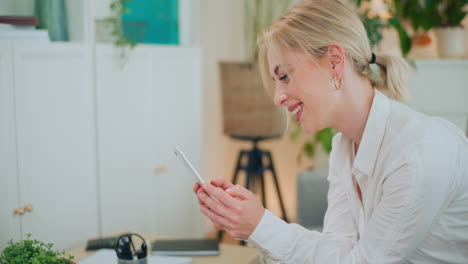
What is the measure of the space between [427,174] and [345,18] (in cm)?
44

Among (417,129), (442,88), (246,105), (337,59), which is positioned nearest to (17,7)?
(337,59)

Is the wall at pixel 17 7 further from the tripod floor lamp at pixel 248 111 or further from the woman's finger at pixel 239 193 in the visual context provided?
the tripod floor lamp at pixel 248 111

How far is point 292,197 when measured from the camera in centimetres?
409

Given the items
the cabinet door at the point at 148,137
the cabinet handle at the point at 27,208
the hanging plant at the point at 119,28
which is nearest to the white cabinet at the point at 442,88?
the cabinet door at the point at 148,137

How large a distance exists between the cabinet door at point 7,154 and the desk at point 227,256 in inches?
7.7

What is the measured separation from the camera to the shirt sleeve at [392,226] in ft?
4.09

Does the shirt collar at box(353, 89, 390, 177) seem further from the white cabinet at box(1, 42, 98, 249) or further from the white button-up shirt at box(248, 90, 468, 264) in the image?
the white cabinet at box(1, 42, 98, 249)

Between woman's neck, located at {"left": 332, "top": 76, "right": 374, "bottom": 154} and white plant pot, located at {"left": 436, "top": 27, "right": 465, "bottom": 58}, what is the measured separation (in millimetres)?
1726

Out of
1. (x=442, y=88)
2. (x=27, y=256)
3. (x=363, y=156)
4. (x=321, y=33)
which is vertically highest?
(x=321, y=33)

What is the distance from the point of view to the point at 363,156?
1.45 m

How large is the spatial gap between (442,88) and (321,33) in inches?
71.6

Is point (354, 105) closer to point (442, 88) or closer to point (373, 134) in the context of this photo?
point (373, 134)

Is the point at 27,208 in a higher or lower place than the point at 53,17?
lower

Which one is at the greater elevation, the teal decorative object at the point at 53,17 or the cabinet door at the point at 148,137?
the teal decorative object at the point at 53,17
